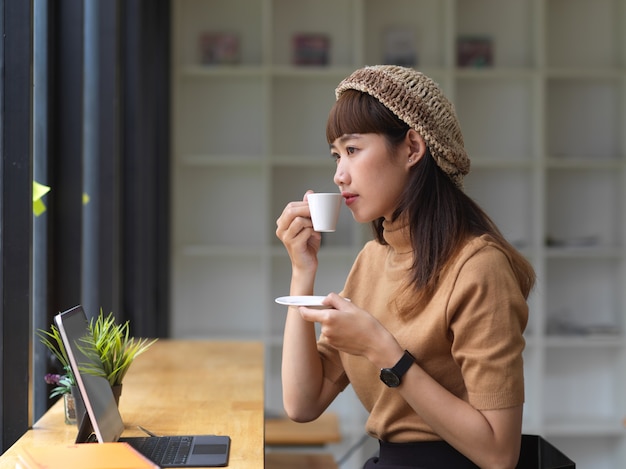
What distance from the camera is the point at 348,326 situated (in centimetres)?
143

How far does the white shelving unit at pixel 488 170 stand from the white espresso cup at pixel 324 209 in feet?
8.34

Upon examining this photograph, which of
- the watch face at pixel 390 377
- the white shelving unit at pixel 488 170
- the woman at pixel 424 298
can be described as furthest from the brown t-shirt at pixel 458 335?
the white shelving unit at pixel 488 170

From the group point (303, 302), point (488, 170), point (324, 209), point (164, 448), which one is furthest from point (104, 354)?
point (488, 170)

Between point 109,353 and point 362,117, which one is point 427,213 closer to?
point 362,117

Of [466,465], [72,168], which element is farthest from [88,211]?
[466,465]

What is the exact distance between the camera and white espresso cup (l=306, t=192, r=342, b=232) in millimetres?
1646

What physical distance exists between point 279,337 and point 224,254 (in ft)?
1.71

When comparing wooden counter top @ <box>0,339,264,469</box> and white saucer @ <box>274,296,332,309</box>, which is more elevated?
white saucer @ <box>274,296,332,309</box>

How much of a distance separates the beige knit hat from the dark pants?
1.71 feet

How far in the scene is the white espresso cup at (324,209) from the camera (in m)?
1.65

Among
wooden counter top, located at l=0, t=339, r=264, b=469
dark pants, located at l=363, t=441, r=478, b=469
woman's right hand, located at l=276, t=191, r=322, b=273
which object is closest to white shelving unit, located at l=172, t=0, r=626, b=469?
wooden counter top, located at l=0, t=339, r=264, b=469

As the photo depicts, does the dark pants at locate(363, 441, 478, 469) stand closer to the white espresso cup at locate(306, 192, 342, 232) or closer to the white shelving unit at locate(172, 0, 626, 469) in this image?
the white espresso cup at locate(306, 192, 342, 232)

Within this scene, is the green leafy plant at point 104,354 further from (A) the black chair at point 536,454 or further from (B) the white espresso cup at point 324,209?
(A) the black chair at point 536,454

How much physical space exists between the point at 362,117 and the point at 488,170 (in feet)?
9.90
